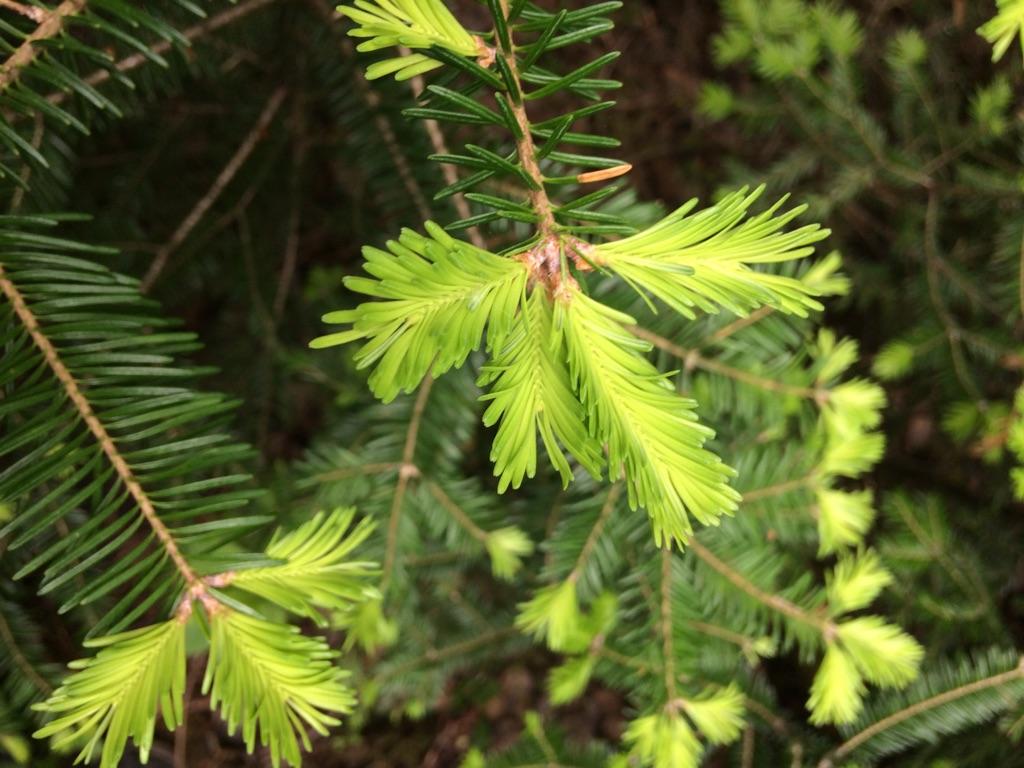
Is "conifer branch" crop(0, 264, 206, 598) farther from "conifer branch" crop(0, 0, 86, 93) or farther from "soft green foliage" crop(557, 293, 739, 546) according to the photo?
"soft green foliage" crop(557, 293, 739, 546)

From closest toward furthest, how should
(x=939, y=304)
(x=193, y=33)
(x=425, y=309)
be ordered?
1. (x=425, y=309)
2. (x=193, y=33)
3. (x=939, y=304)

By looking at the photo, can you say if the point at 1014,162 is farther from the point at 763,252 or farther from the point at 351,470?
the point at 351,470

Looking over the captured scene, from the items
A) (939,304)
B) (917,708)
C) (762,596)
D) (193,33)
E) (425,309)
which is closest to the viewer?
(425,309)

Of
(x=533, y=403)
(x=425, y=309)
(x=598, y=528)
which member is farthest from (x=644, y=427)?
(x=598, y=528)

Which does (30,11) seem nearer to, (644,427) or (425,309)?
(425,309)

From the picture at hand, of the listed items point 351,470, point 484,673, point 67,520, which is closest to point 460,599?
point 484,673
